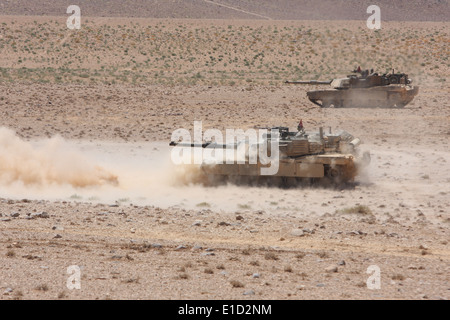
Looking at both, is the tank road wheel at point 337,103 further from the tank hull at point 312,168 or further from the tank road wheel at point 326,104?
the tank hull at point 312,168

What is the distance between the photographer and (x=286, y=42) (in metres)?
73.4

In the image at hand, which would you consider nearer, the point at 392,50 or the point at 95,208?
the point at 95,208

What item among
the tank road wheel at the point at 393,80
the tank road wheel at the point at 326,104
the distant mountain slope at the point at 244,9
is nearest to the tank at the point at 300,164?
the tank road wheel at the point at 326,104

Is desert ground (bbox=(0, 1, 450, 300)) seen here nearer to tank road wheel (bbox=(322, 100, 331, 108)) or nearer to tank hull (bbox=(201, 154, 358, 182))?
tank hull (bbox=(201, 154, 358, 182))

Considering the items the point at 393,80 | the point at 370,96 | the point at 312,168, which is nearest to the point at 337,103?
the point at 370,96

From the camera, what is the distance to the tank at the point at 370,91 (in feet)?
129

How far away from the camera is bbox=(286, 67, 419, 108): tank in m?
39.3

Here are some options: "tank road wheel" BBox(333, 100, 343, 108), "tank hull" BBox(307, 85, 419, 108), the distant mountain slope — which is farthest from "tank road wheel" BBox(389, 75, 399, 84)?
the distant mountain slope

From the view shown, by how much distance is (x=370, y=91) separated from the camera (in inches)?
1549

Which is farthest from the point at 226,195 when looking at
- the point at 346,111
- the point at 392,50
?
the point at 392,50

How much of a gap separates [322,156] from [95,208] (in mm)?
7424

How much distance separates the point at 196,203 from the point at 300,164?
376 centimetres

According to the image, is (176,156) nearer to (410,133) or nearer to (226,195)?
(226,195)

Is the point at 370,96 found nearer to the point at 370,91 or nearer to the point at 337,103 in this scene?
the point at 370,91
